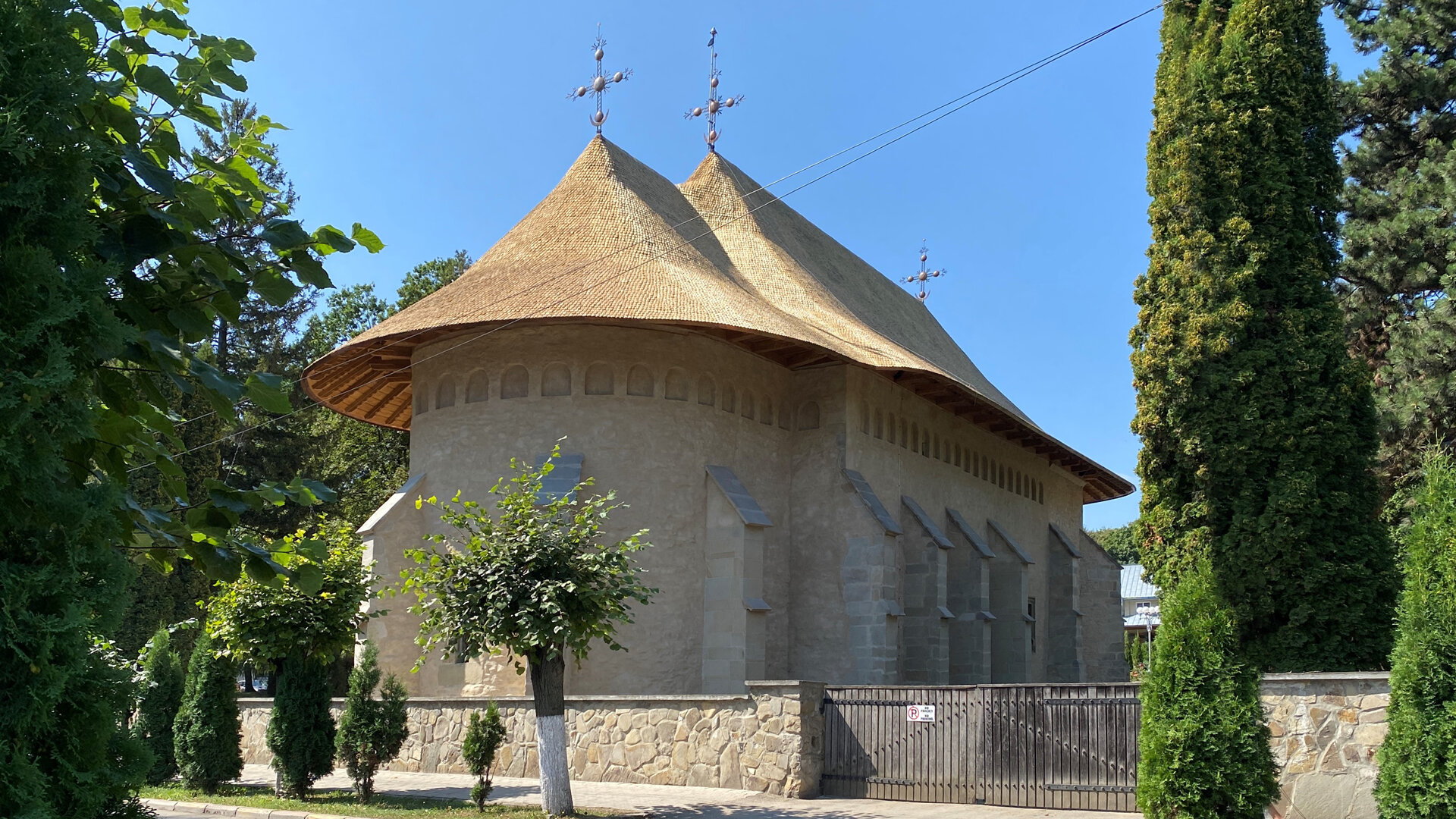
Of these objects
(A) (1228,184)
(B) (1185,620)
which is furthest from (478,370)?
(B) (1185,620)

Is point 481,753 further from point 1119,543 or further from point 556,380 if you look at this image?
point 1119,543

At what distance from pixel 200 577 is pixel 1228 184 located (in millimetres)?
24884

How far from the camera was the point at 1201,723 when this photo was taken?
9336 mm

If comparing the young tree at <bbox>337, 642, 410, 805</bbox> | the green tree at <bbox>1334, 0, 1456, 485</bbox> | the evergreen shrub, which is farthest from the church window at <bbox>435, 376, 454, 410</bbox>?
the green tree at <bbox>1334, 0, 1456, 485</bbox>

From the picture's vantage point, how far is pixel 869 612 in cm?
2033

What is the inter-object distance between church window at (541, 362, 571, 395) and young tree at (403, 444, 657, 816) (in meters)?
6.90

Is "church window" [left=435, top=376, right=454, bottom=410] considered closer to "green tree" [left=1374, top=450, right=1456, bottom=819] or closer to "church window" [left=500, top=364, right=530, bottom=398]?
"church window" [left=500, top=364, right=530, bottom=398]

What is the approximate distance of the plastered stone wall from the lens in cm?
1015

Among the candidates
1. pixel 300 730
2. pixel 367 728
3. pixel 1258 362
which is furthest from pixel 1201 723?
pixel 300 730

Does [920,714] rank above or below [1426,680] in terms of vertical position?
below

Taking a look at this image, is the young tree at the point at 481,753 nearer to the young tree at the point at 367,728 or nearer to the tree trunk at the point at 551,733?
the tree trunk at the point at 551,733

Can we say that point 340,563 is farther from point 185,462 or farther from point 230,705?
point 185,462

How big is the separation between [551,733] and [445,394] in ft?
31.4

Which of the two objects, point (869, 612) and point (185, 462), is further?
point (185, 462)
